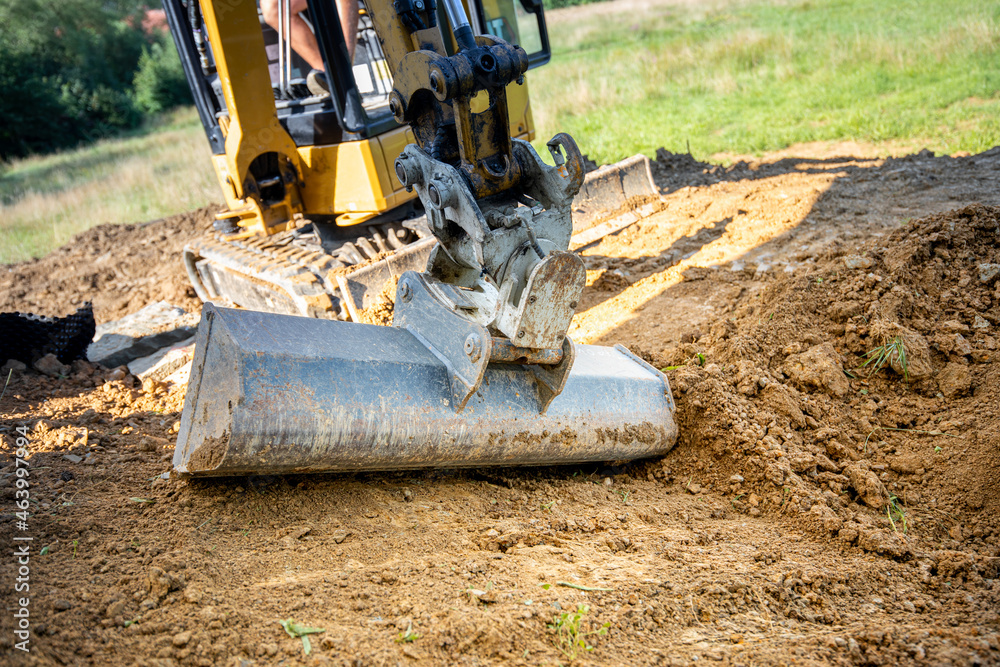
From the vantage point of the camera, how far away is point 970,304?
10.8ft

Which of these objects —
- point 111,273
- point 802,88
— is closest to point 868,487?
point 111,273

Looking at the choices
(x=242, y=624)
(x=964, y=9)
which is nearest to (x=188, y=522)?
(x=242, y=624)

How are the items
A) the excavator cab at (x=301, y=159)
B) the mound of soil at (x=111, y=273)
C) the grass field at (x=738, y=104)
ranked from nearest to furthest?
the excavator cab at (x=301, y=159) → the mound of soil at (x=111, y=273) → the grass field at (x=738, y=104)

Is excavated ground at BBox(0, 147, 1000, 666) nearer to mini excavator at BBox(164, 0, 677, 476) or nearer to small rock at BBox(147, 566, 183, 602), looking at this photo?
small rock at BBox(147, 566, 183, 602)

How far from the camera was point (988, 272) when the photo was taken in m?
3.36

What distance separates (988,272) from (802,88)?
8.54m

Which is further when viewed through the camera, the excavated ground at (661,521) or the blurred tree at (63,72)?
the blurred tree at (63,72)

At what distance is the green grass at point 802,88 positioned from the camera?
27.2 ft

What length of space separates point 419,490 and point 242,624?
2.71ft

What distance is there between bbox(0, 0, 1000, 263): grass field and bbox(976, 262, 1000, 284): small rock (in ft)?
14.3

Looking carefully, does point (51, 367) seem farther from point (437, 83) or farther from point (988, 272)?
point (988, 272)

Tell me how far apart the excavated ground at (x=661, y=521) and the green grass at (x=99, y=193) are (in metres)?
7.28

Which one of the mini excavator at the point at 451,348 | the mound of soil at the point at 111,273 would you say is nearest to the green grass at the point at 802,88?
the mound of soil at the point at 111,273

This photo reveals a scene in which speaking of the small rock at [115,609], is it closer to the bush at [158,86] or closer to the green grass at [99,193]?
the green grass at [99,193]
